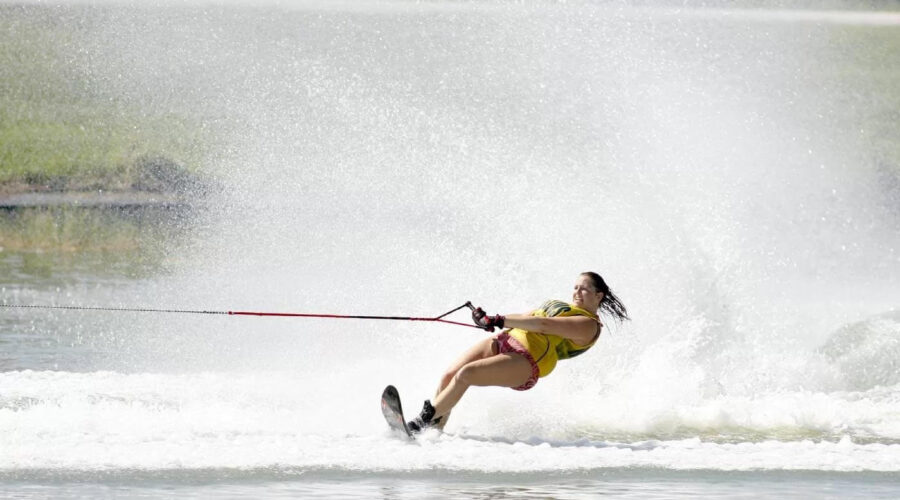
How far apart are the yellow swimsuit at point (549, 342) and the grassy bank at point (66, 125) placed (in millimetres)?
21900

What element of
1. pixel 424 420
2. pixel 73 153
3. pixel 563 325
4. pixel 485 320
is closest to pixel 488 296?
pixel 563 325

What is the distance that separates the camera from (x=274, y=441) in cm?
813

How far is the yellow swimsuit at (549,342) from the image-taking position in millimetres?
8828

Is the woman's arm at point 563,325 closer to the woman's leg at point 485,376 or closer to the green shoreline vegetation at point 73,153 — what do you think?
the woman's leg at point 485,376

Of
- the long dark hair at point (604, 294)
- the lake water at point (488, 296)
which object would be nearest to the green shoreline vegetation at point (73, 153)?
the lake water at point (488, 296)

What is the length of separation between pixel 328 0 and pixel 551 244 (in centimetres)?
1755

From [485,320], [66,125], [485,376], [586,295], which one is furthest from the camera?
[66,125]

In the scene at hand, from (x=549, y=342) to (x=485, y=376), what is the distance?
0.46 metres

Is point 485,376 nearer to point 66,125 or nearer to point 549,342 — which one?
point 549,342

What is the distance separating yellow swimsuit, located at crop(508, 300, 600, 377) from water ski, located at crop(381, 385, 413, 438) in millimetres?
902

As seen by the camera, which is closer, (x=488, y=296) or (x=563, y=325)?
(x=563, y=325)

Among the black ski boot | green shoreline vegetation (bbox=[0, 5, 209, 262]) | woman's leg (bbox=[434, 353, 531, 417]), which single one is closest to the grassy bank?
green shoreline vegetation (bbox=[0, 5, 209, 262])

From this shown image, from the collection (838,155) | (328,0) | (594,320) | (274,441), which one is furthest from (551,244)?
(838,155)

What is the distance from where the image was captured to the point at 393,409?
8281 mm
